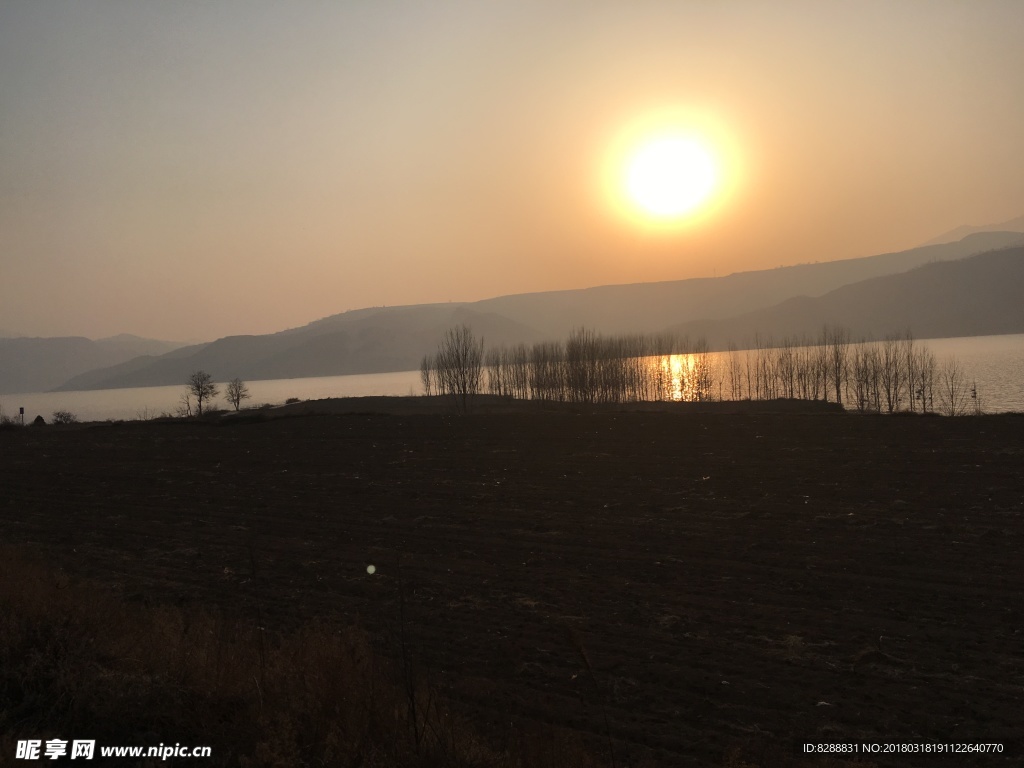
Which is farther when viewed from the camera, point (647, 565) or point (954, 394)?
point (954, 394)

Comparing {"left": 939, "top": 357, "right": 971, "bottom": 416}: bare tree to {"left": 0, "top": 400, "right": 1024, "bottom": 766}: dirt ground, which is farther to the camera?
{"left": 939, "top": 357, "right": 971, "bottom": 416}: bare tree

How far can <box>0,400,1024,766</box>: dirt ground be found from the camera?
23.6 feet

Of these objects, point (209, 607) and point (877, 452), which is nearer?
point (209, 607)

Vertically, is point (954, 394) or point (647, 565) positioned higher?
point (954, 394)

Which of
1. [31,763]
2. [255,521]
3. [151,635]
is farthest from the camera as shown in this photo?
[255,521]

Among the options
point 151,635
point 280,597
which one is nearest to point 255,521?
point 280,597

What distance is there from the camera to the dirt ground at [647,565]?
23.6 feet

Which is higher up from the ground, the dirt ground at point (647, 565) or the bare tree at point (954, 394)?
the bare tree at point (954, 394)

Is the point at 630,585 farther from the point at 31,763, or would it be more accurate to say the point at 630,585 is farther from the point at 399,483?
the point at 399,483

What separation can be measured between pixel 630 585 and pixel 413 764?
6.09 metres

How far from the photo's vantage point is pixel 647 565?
11969mm

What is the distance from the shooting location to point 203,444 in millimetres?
32594

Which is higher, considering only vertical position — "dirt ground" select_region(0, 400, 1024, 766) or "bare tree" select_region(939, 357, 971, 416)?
"bare tree" select_region(939, 357, 971, 416)

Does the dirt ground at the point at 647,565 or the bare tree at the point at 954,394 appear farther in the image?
the bare tree at the point at 954,394
